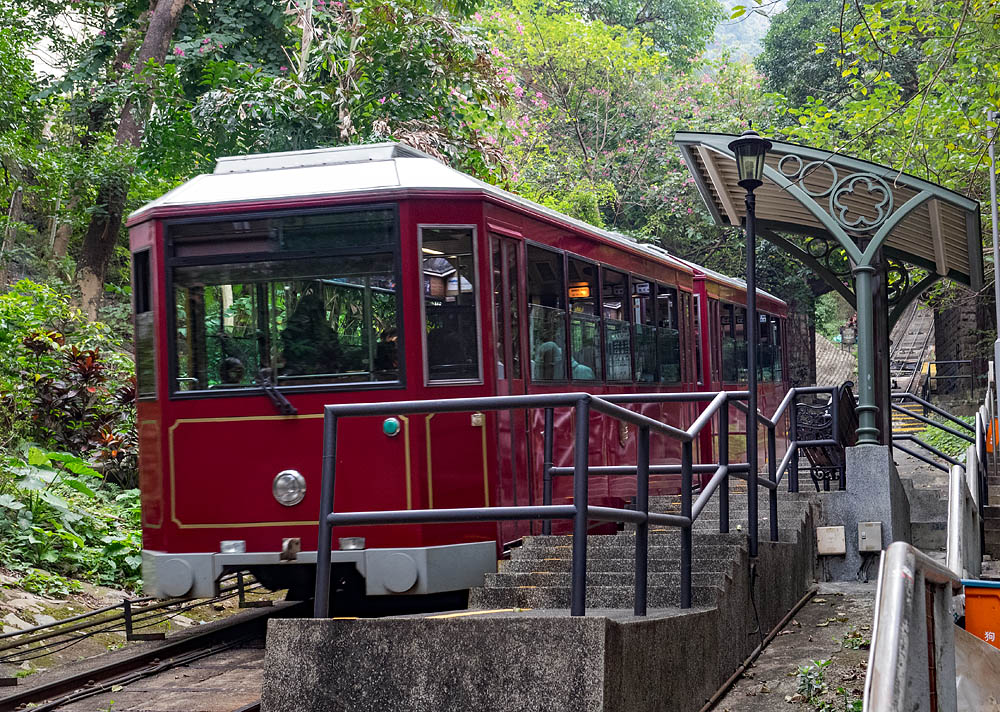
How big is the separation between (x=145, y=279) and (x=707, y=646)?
473 centimetres

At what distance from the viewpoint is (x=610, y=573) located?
7117 millimetres

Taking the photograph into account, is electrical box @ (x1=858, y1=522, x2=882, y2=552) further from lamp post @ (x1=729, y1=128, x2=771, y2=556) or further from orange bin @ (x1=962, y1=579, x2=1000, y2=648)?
orange bin @ (x1=962, y1=579, x2=1000, y2=648)

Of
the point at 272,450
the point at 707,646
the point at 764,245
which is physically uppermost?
the point at 764,245

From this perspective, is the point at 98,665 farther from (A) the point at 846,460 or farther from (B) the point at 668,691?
(A) the point at 846,460

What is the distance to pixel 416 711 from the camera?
16.8ft

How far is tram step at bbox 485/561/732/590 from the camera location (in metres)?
6.95

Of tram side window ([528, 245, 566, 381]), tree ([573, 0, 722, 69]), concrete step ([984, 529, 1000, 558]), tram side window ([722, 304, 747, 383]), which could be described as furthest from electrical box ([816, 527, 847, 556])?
tree ([573, 0, 722, 69])

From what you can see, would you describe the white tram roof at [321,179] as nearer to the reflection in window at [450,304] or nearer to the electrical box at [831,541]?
the reflection in window at [450,304]

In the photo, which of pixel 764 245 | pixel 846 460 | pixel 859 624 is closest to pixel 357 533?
pixel 859 624

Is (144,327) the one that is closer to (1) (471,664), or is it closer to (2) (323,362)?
(2) (323,362)

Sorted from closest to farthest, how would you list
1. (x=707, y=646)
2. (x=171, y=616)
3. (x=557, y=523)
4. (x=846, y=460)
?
(x=707, y=646) → (x=557, y=523) → (x=171, y=616) → (x=846, y=460)

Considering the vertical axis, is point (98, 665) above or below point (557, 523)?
below

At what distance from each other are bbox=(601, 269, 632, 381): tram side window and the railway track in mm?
3778

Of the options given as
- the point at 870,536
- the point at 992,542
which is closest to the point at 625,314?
the point at 870,536
